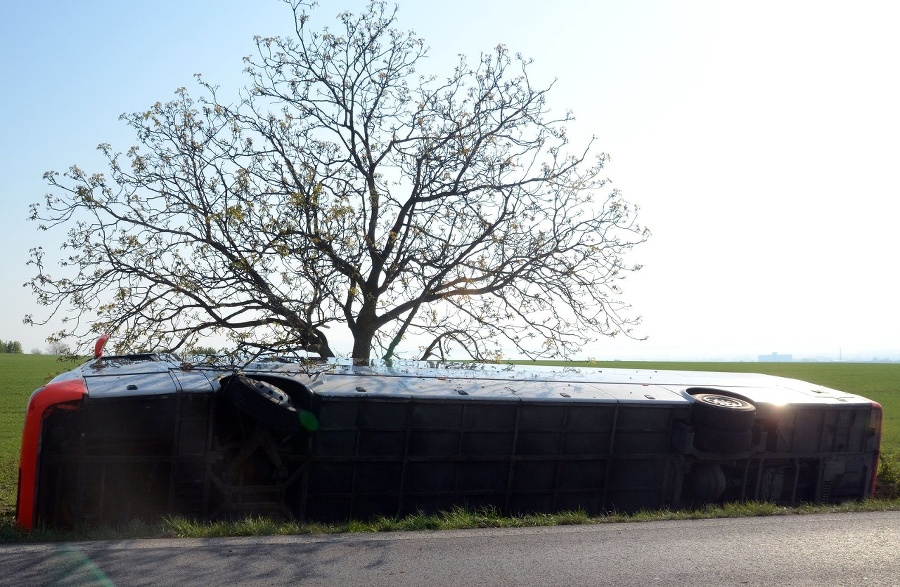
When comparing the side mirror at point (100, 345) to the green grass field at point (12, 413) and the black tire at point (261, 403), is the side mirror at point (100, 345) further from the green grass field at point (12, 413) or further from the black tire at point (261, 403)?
the black tire at point (261, 403)

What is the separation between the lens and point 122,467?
9508 millimetres

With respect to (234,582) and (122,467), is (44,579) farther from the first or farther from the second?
(122,467)

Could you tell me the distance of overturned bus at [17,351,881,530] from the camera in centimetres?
943

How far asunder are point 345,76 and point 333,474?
844 cm

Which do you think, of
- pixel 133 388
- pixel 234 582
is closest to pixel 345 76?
pixel 133 388

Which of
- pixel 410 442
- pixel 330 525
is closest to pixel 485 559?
pixel 330 525

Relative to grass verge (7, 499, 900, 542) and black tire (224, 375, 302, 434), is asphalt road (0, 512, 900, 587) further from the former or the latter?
black tire (224, 375, 302, 434)

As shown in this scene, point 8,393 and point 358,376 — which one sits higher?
point 358,376

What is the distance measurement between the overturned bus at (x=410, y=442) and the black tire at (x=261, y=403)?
0.05 feet

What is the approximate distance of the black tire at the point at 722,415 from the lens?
40.7ft

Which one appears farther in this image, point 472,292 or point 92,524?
point 472,292

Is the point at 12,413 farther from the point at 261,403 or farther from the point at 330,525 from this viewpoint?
the point at 330,525

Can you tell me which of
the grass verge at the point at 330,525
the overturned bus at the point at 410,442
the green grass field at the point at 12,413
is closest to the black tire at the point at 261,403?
the overturned bus at the point at 410,442

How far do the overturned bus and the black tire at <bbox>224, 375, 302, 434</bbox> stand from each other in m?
0.02
